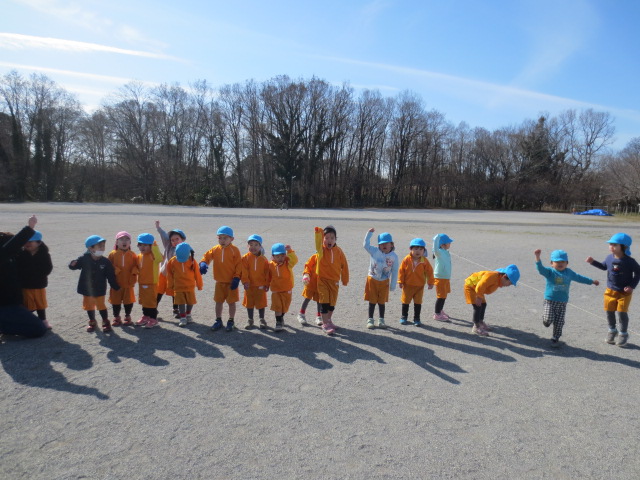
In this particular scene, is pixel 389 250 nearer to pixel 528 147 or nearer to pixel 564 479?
pixel 564 479

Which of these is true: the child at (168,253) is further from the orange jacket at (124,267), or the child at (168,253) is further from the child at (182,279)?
the orange jacket at (124,267)

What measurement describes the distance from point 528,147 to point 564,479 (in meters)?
65.7

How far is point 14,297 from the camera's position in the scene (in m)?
5.05

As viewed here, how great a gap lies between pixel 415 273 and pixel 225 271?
2.74 metres

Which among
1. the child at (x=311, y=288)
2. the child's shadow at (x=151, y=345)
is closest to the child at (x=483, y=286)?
the child at (x=311, y=288)

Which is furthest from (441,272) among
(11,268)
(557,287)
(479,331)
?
(11,268)

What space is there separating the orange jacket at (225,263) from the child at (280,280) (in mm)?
472

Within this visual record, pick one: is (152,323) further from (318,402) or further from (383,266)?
(383,266)

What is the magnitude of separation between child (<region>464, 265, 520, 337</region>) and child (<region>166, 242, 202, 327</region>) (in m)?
3.94

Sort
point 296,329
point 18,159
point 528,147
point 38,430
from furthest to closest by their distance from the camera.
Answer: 1. point 528,147
2. point 18,159
3. point 296,329
4. point 38,430

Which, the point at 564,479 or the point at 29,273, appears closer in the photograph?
the point at 564,479

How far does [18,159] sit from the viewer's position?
1810 inches

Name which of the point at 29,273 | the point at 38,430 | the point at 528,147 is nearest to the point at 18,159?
the point at 29,273

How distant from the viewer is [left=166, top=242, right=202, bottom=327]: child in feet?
18.7
